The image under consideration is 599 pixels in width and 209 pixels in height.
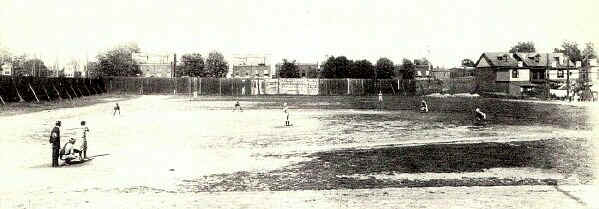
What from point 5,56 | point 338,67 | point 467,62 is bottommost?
point 338,67

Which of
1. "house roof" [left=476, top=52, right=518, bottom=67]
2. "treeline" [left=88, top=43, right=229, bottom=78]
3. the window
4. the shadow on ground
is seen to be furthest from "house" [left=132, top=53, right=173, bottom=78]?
the shadow on ground

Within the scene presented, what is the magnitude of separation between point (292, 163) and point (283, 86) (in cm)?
6909

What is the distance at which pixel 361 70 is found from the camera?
9088 centimetres

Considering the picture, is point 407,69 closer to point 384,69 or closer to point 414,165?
point 384,69

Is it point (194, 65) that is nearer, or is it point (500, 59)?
point (500, 59)

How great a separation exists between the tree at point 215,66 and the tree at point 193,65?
1152 mm

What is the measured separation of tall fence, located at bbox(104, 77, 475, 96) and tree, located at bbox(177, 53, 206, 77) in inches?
1067

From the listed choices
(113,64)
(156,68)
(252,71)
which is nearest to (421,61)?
(252,71)

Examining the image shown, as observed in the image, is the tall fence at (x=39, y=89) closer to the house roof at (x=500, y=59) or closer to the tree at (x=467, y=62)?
the house roof at (x=500, y=59)

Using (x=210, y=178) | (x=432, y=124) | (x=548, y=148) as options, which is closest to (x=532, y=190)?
(x=210, y=178)

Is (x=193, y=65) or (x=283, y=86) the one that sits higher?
(x=193, y=65)

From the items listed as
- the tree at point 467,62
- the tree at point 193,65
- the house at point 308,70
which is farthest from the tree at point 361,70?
the tree at point 467,62

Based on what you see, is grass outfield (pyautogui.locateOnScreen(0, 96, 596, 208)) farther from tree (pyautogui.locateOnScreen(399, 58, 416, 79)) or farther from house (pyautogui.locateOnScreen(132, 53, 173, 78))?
house (pyautogui.locateOnScreen(132, 53, 173, 78))

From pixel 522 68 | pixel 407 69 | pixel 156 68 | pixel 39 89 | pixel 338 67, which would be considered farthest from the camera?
pixel 407 69
